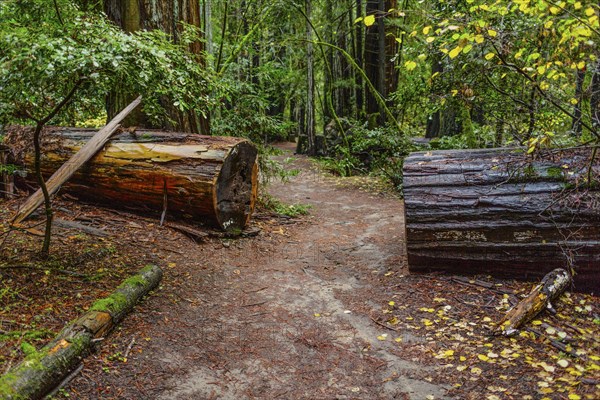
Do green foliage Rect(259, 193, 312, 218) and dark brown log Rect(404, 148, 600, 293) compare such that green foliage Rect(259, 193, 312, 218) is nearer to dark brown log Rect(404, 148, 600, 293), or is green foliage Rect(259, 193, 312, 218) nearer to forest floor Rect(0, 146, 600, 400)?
forest floor Rect(0, 146, 600, 400)

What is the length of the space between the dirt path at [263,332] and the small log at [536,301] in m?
0.95

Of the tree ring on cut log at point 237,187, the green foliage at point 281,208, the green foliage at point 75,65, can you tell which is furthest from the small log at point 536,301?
the green foliage at point 281,208

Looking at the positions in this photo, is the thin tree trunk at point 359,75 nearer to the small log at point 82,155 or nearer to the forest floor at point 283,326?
the small log at point 82,155

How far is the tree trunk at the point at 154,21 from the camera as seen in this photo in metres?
6.94

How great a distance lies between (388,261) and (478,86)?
3981 mm

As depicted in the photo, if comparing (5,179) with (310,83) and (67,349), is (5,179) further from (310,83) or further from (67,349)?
(310,83)

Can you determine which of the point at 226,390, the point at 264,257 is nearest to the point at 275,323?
the point at 226,390

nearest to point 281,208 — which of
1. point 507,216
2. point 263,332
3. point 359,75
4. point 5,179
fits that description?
point 263,332

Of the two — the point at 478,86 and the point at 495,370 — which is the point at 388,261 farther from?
the point at 478,86

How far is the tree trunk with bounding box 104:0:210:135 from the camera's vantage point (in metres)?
6.94

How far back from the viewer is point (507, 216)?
4859 mm

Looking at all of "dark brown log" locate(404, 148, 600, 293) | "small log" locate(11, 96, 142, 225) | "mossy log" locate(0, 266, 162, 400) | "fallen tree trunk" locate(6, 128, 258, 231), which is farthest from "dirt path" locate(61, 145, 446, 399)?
"small log" locate(11, 96, 142, 225)

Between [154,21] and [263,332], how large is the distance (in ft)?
18.4

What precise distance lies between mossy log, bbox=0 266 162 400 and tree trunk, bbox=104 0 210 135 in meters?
3.39
